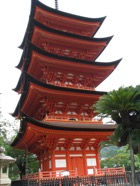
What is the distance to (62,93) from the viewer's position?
1836 cm

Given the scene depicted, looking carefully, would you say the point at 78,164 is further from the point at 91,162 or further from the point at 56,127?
the point at 56,127

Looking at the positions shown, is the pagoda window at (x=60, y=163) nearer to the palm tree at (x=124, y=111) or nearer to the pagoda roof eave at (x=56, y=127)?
the pagoda roof eave at (x=56, y=127)

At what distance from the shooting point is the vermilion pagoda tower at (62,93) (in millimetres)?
17109

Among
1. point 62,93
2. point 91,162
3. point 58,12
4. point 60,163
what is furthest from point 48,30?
point 91,162

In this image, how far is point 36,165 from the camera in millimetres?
25719

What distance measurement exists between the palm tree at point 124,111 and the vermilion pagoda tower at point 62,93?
221 inches

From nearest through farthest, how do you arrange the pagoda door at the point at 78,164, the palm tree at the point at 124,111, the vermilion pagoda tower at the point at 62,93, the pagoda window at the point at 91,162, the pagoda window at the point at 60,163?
the palm tree at the point at 124,111 < the pagoda window at the point at 60,163 < the vermilion pagoda tower at the point at 62,93 < the pagoda door at the point at 78,164 < the pagoda window at the point at 91,162

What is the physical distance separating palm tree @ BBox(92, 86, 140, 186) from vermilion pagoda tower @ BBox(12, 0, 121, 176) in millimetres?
5620

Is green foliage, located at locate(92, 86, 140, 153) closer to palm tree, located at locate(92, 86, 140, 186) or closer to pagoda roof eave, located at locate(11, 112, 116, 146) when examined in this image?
palm tree, located at locate(92, 86, 140, 186)

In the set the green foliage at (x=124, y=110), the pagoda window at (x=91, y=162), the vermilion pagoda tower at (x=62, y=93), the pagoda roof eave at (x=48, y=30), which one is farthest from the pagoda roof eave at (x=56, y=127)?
the pagoda roof eave at (x=48, y=30)

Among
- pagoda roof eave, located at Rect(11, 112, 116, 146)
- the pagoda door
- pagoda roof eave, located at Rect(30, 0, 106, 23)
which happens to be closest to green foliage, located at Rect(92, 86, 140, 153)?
pagoda roof eave, located at Rect(11, 112, 116, 146)

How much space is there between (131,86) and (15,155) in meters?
17.4

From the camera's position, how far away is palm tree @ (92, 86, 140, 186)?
1081cm

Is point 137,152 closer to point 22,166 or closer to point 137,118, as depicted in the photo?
point 137,118
